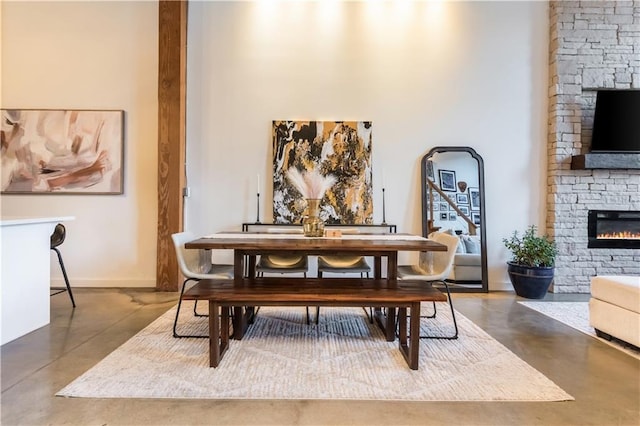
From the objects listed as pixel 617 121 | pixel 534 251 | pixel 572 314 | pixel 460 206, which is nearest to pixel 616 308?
pixel 572 314

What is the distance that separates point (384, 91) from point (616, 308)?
10.2 feet

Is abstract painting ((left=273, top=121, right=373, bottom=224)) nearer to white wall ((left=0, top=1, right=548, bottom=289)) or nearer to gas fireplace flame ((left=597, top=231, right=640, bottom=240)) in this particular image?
white wall ((left=0, top=1, right=548, bottom=289))

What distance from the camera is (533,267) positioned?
3.97 m

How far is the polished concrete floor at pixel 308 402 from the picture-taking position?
1.67 m

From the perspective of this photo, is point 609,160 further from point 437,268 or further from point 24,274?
point 24,274

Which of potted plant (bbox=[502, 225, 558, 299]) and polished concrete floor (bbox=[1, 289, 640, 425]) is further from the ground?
potted plant (bbox=[502, 225, 558, 299])

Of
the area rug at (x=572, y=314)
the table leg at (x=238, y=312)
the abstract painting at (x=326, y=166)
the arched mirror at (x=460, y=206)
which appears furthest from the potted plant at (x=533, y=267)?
the table leg at (x=238, y=312)

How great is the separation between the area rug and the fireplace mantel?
4.98 ft

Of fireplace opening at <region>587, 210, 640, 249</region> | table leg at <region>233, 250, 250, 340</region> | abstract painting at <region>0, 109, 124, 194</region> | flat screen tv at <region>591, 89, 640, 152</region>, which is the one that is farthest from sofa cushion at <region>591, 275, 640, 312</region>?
abstract painting at <region>0, 109, 124, 194</region>

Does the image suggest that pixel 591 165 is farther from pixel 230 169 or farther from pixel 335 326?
pixel 230 169

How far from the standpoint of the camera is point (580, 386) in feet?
6.64

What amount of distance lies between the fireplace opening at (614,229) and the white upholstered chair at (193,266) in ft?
13.4

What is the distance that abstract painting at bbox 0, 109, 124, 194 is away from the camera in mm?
4258

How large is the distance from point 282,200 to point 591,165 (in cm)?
348
